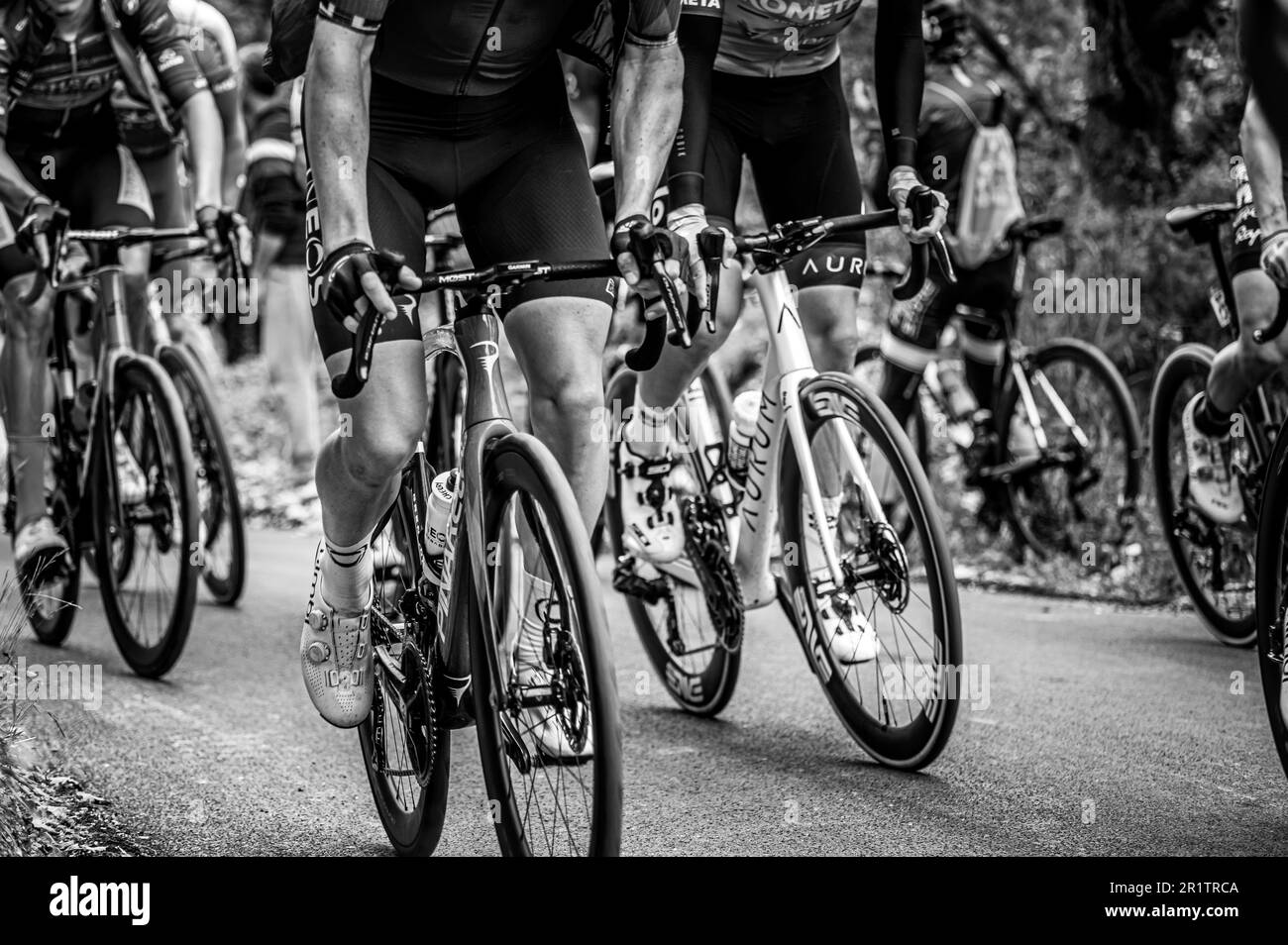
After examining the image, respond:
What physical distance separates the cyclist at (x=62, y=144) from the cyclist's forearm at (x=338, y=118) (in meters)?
2.72

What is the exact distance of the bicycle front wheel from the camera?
292 centimetres

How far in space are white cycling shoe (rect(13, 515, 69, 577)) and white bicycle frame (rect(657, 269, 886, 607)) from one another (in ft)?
9.15

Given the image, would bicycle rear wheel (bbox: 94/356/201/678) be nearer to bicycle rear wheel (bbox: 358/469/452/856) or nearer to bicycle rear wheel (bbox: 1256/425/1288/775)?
bicycle rear wheel (bbox: 358/469/452/856)

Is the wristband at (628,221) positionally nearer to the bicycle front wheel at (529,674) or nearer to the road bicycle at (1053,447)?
the bicycle front wheel at (529,674)

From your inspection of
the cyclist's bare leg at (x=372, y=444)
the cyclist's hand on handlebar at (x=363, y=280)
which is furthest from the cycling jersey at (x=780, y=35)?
the cyclist's hand on handlebar at (x=363, y=280)

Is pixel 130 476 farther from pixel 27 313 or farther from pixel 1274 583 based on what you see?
pixel 1274 583

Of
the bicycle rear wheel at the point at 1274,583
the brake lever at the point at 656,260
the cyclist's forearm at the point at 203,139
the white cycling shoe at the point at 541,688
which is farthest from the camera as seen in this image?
the cyclist's forearm at the point at 203,139

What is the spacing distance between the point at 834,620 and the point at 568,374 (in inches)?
49.3

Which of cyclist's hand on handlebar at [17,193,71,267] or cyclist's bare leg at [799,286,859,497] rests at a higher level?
cyclist's hand on handlebar at [17,193,71,267]

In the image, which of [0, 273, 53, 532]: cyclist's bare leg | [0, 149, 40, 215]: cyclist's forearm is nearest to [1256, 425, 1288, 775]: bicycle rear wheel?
[0, 149, 40, 215]: cyclist's forearm

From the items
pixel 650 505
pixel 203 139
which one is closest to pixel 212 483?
pixel 203 139

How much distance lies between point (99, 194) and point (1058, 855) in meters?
4.53

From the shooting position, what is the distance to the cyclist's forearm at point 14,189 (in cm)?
545

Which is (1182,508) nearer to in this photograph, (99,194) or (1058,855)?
(1058,855)
